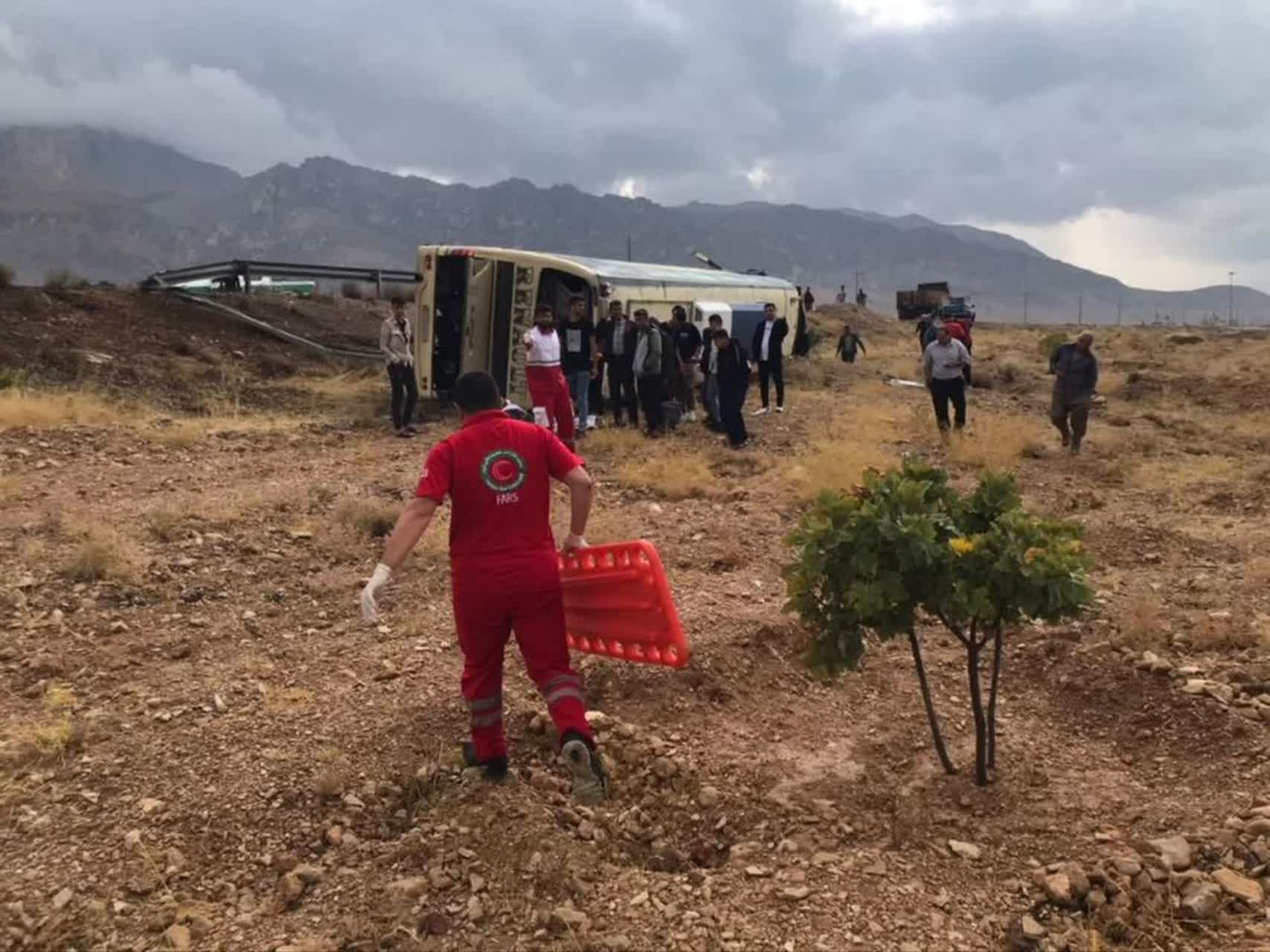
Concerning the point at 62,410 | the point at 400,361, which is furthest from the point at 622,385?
the point at 62,410

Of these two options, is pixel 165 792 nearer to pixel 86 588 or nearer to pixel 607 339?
pixel 86 588

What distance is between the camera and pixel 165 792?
4.04 m

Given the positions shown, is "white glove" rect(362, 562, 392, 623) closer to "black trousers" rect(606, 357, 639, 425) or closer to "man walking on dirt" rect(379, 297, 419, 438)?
"man walking on dirt" rect(379, 297, 419, 438)

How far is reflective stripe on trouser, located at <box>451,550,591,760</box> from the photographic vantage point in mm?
3861

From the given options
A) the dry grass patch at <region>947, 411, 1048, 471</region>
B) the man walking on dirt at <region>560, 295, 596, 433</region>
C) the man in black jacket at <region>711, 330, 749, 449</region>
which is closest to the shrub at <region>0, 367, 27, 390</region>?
the man walking on dirt at <region>560, 295, 596, 433</region>

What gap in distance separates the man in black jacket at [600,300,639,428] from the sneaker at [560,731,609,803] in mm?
8334

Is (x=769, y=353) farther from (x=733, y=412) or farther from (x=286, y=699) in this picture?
(x=286, y=699)

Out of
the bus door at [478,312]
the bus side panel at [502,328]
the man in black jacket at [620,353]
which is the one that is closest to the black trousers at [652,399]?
the man in black jacket at [620,353]

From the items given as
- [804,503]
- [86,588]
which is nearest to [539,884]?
[86,588]

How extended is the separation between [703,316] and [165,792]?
12.8 meters

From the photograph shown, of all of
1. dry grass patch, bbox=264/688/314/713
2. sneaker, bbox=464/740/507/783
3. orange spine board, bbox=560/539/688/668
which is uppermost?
orange spine board, bbox=560/539/688/668

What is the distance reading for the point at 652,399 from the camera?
1202 cm

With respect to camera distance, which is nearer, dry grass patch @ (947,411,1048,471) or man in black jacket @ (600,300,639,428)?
dry grass patch @ (947,411,1048,471)

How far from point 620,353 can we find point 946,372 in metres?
3.76
